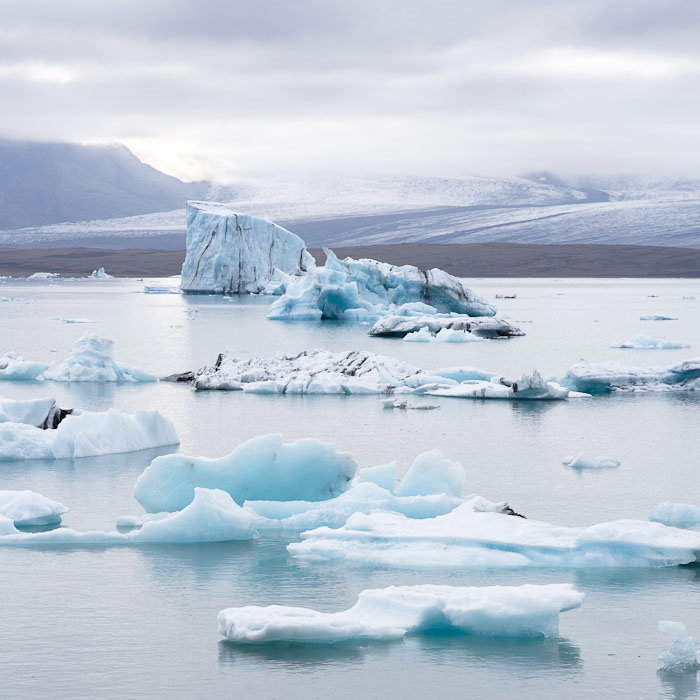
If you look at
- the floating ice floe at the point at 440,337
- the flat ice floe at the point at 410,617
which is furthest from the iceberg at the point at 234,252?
the flat ice floe at the point at 410,617

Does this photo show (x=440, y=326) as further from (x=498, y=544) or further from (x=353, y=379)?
(x=498, y=544)

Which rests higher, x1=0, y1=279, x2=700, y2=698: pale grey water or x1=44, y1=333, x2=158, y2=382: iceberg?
x1=44, y1=333, x2=158, y2=382: iceberg

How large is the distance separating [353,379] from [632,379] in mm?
3207

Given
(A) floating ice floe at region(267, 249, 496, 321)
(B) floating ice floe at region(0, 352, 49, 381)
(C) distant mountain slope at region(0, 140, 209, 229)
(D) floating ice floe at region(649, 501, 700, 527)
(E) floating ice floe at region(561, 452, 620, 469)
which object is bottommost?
(E) floating ice floe at region(561, 452, 620, 469)

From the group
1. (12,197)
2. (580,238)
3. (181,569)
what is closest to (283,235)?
(181,569)

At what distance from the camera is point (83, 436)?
8.71 meters

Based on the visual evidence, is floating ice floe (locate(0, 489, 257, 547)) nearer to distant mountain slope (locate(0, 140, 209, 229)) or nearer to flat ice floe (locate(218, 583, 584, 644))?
flat ice floe (locate(218, 583, 584, 644))

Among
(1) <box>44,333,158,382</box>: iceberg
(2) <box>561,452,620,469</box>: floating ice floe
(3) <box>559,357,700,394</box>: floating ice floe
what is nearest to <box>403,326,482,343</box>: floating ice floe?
(1) <box>44,333,158,382</box>: iceberg

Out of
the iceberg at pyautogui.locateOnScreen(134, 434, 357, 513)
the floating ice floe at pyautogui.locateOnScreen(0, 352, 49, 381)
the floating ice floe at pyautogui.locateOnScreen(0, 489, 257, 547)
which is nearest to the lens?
the floating ice floe at pyautogui.locateOnScreen(0, 489, 257, 547)

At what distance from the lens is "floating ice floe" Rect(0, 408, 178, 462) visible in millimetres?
8555

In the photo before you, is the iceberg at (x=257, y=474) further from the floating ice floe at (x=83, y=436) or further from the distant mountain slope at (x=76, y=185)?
the distant mountain slope at (x=76, y=185)

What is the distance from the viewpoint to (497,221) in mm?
93062

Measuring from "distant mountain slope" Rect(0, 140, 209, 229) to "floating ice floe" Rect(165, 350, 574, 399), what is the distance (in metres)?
129

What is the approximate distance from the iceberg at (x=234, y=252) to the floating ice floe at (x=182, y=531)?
3200 cm
